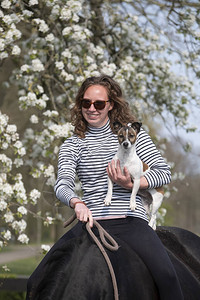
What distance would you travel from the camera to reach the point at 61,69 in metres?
8.46

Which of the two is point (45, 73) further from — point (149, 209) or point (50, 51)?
point (149, 209)

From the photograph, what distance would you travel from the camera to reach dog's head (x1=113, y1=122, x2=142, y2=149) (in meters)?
3.64

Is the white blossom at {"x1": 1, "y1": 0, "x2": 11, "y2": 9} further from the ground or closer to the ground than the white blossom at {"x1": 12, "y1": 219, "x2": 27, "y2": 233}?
further from the ground

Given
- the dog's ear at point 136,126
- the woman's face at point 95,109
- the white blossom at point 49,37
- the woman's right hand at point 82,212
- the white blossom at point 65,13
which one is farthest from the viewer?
the white blossom at point 49,37

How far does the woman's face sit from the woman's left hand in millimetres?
415

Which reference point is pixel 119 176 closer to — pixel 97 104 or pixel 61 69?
pixel 97 104

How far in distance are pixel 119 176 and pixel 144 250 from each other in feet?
1.66

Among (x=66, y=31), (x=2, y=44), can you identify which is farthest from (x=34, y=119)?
(x=66, y=31)

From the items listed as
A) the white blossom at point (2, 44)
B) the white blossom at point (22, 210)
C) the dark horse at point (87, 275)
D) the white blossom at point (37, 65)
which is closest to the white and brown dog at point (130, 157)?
the dark horse at point (87, 275)

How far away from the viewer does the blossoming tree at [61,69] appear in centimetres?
767

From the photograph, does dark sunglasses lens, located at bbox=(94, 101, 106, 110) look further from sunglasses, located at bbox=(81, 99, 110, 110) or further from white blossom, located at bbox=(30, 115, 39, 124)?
white blossom, located at bbox=(30, 115, 39, 124)

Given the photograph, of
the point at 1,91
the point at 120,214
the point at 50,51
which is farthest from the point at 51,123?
the point at 120,214

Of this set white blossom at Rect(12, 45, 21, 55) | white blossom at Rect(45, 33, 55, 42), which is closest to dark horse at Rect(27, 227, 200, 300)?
white blossom at Rect(12, 45, 21, 55)

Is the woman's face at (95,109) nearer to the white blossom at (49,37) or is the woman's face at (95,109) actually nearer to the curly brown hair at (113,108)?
the curly brown hair at (113,108)
